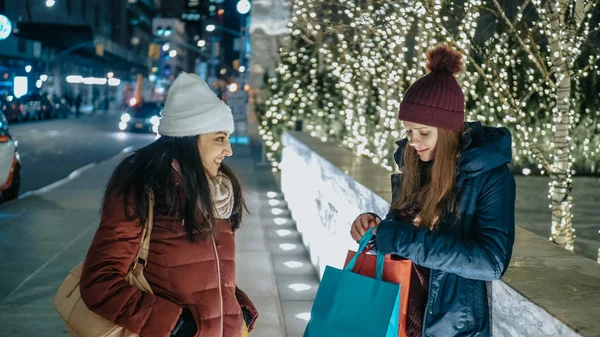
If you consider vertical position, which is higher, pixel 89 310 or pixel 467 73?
pixel 467 73

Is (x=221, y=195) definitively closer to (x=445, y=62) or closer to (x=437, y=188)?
(x=437, y=188)

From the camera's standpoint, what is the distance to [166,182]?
2.51 meters

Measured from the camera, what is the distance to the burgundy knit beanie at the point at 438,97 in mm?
2562

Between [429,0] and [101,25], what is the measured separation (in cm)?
9187

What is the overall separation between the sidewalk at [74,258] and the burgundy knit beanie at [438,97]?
3610 mm

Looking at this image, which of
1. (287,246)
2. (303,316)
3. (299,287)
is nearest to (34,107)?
(287,246)

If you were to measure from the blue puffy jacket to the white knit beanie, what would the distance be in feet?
2.29

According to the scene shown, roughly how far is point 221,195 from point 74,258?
6.18 meters

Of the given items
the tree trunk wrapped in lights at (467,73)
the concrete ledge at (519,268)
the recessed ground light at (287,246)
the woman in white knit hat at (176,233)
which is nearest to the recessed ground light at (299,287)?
the concrete ledge at (519,268)

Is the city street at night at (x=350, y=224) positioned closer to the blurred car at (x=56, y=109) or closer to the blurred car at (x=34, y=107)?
the blurred car at (x=34, y=107)

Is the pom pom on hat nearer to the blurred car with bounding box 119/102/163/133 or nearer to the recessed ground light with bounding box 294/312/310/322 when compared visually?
the recessed ground light with bounding box 294/312/310/322

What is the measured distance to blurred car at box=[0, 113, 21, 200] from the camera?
12562 millimetres

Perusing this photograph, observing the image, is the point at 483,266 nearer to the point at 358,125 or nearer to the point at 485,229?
the point at 485,229

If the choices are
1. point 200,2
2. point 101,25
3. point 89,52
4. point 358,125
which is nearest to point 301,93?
point 358,125
